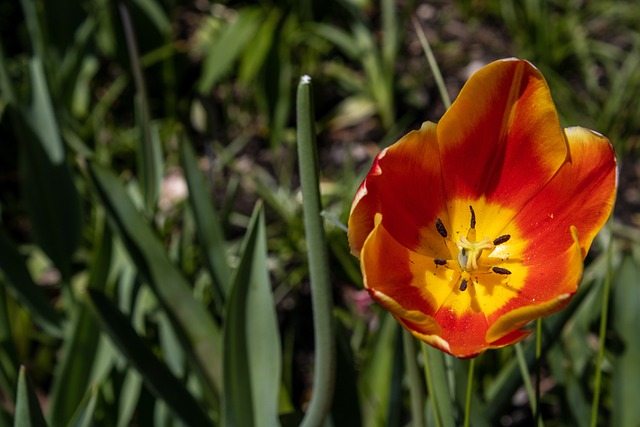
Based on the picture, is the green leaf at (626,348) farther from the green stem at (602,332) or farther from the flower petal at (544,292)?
the flower petal at (544,292)

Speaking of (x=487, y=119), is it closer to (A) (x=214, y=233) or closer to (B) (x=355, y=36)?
(A) (x=214, y=233)

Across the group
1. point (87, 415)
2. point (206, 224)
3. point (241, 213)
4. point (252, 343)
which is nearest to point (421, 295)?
point (252, 343)

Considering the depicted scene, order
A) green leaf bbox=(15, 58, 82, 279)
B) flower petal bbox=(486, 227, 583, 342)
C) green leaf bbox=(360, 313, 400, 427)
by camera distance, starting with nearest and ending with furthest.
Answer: flower petal bbox=(486, 227, 583, 342), green leaf bbox=(360, 313, 400, 427), green leaf bbox=(15, 58, 82, 279)

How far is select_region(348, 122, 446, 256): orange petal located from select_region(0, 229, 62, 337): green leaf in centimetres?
91

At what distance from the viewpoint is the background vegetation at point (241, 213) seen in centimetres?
141

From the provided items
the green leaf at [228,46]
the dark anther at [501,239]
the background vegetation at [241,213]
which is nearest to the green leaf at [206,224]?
the background vegetation at [241,213]

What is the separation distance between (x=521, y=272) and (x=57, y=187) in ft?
3.74

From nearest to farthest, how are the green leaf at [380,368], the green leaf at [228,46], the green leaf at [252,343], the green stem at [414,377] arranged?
1. the green stem at [414,377]
2. the green leaf at [252,343]
3. the green leaf at [380,368]
4. the green leaf at [228,46]

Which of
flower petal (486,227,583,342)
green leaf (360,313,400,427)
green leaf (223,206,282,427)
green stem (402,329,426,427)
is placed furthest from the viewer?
green leaf (360,313,400,427)

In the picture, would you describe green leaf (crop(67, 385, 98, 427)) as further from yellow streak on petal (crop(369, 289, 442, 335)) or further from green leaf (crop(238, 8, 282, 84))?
green leaf (crop(238, 8, 282, 84))

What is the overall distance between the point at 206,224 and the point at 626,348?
0.82 m

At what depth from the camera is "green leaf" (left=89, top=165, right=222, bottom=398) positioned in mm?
1514

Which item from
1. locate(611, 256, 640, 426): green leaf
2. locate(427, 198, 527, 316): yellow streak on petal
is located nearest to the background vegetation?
locate(611, 256, 640, 426): green leaf

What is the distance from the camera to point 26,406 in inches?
45.1
